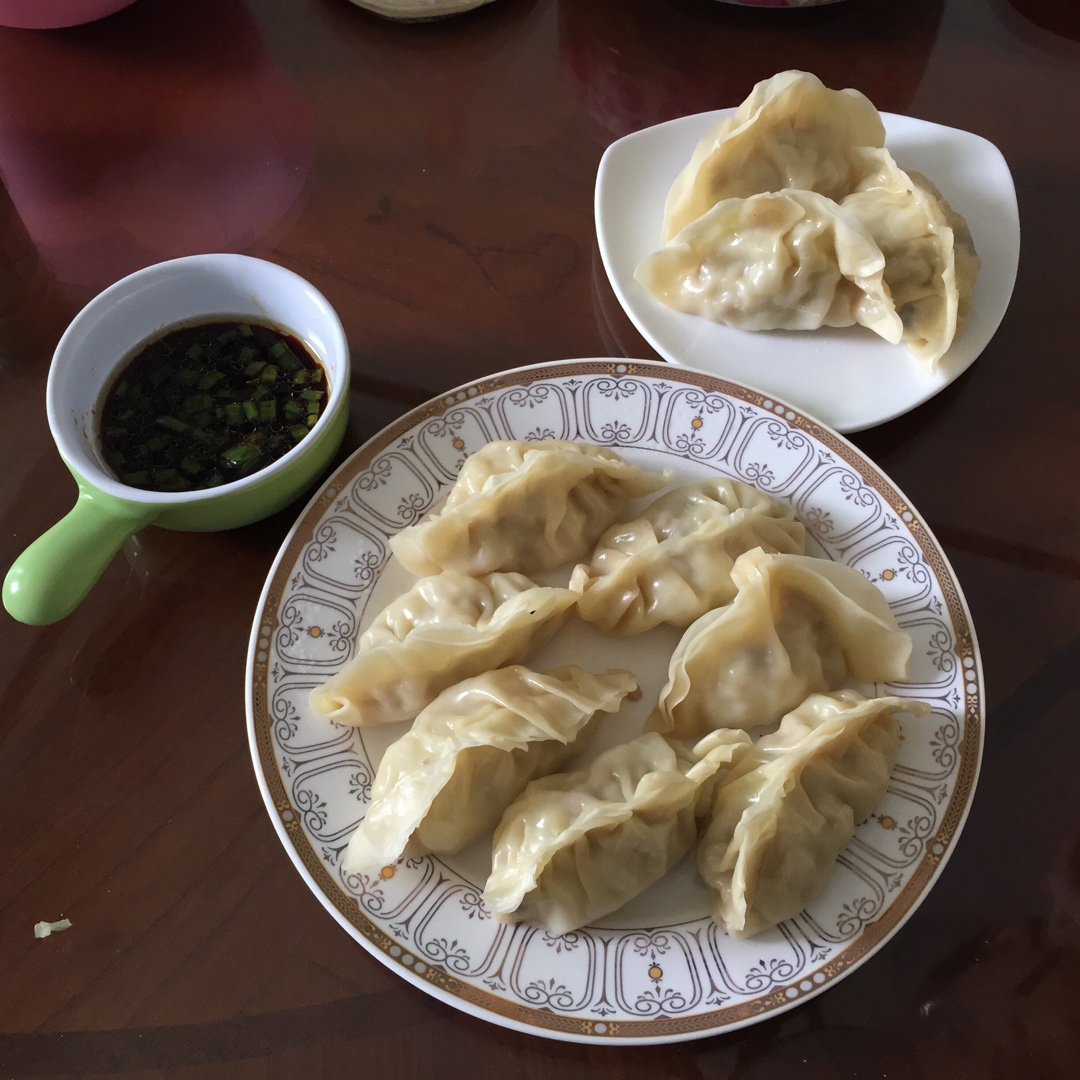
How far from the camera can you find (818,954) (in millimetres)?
1389

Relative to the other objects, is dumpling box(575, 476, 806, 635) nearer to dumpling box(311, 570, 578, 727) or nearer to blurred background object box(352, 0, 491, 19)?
dumpling box(311, 570, 578, 727)

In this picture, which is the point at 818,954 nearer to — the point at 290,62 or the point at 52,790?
the point at 52,790

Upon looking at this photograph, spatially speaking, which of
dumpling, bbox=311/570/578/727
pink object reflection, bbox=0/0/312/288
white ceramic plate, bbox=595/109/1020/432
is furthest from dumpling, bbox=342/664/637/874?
pink object reflection, bbox=0/0/312/288

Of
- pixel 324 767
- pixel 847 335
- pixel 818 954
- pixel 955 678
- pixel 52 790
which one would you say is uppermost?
pixel 847 335

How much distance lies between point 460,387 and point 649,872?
3.10ft

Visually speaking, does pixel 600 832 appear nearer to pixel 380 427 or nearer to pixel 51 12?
pixel 380 427

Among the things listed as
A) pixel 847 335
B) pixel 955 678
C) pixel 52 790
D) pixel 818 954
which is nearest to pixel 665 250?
pixel 847 335

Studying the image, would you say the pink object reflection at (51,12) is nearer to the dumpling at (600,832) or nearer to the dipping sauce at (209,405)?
the dipping sauce at (209,405)

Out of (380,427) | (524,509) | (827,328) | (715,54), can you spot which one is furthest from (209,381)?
(715,54)

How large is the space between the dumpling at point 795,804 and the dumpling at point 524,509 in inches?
19.8

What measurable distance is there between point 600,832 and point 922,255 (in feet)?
4.30

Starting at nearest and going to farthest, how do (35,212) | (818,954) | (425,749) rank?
(818,954), (425,749), (35,212)

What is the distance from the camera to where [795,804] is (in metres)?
1.48

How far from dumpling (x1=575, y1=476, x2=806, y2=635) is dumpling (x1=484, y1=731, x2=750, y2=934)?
244 mm
